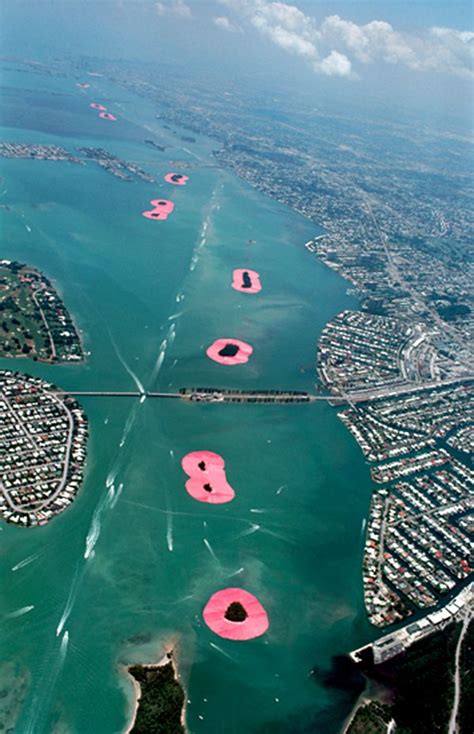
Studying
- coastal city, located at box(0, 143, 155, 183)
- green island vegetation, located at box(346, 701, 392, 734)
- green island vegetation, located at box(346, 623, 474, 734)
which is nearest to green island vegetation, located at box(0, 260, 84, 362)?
green island vegetation, located at box(346, 623, 474, 734)

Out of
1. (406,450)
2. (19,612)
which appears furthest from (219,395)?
(19,612)

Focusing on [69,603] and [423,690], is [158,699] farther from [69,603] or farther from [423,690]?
[423,690]

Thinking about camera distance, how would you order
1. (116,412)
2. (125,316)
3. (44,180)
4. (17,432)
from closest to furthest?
(17,432) < (116,412) < (125,316) < (44,180)

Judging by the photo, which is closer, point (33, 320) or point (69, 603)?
point (69, 603)

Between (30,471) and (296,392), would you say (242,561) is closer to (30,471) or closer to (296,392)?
(30,471)

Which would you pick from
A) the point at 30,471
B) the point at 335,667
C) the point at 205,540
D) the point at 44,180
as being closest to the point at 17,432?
the point at 30,471
